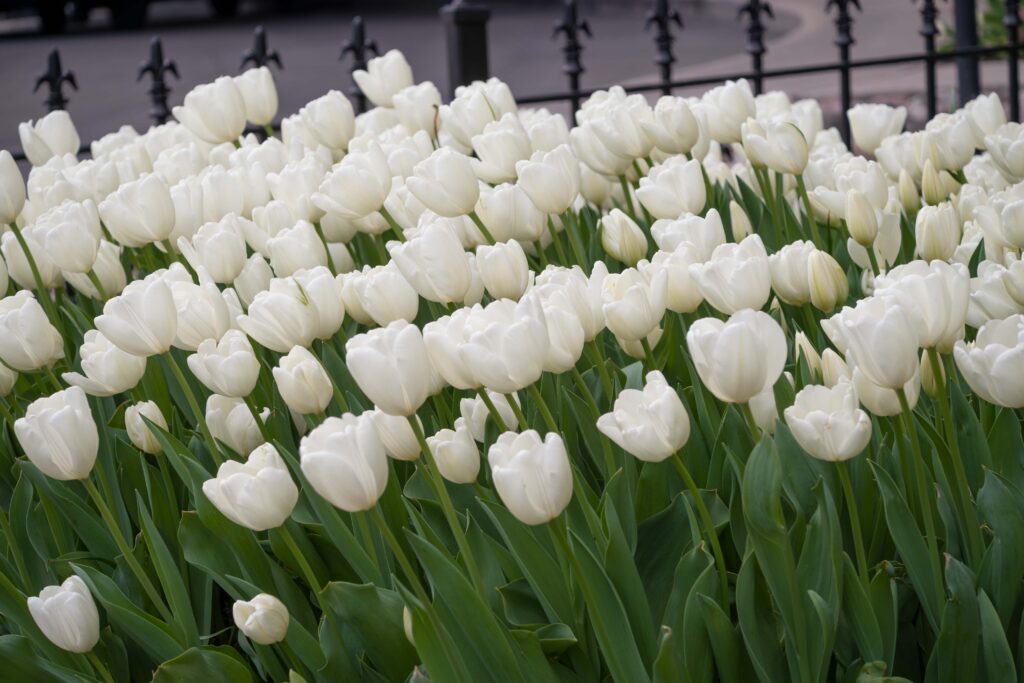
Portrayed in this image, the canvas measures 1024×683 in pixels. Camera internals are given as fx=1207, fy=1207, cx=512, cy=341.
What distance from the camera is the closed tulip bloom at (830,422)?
106cm

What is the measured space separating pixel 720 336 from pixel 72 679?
2.47ft

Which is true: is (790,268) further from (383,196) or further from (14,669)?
(14,669)

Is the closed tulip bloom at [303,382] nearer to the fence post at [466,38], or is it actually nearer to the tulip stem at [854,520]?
the tulip stem at [854,520]

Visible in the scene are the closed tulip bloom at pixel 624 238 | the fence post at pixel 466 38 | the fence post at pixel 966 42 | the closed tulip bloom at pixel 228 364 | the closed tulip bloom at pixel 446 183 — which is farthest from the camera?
the fence post at pixel 966 42

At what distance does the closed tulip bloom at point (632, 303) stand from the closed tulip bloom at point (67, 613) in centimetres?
60

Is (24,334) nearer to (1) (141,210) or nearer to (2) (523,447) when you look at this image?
(1) (141,210)

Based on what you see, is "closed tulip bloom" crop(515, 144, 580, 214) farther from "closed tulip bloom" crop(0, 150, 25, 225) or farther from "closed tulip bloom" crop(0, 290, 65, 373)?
"closed tulip bloom" crop(0, 150, 25, 225)

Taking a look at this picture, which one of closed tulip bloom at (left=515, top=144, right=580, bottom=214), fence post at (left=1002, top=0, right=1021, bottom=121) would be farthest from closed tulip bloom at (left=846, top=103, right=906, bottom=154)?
fence post at (left=1002, top=0, right=1021, bottom=121)

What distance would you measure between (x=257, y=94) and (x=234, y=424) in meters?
1.11

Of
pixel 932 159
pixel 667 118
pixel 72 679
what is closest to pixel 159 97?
pixel 667 118

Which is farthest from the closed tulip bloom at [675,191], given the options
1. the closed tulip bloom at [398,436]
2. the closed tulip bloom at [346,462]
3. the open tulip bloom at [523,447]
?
the closed tulip bloom at [346,462]

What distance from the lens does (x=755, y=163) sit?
1962mm

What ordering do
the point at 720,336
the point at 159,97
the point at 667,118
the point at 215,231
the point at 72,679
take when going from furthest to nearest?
the point at 159,97
the point at 667,118
the point at 215,231
the point at 72,679
the point at 720,336

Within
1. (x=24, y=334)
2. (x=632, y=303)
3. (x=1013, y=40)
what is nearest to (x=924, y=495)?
(x=632, y=303)
